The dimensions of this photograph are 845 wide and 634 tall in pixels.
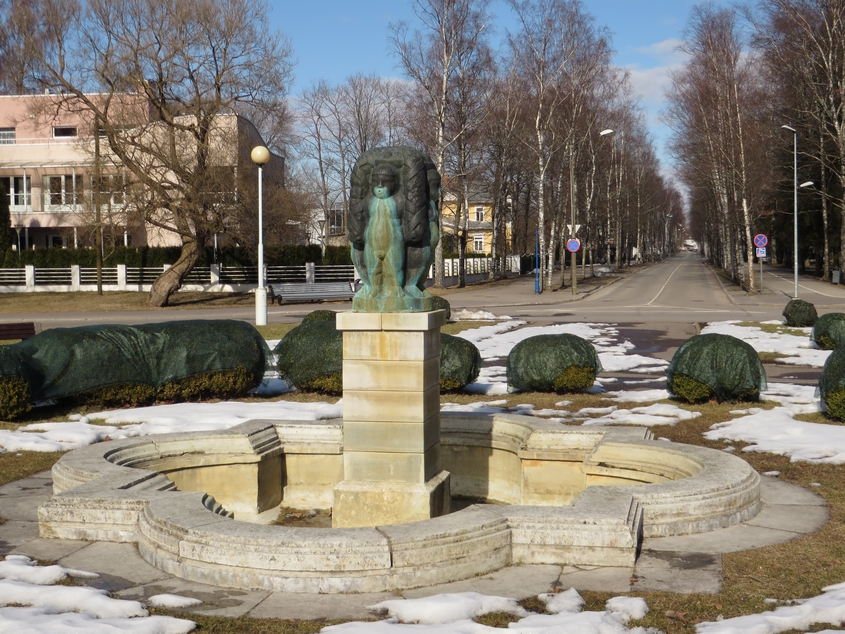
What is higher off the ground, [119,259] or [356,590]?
[119,259]

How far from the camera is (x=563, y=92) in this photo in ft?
153

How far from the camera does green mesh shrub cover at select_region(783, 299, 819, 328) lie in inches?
947

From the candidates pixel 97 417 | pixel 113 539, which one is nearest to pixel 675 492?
pixel 113 539

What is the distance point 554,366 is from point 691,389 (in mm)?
2131

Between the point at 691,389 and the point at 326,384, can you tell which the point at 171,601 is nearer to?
the point at 326,384

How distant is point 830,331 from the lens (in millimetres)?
18797

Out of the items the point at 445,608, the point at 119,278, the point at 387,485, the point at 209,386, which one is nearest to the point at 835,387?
the point at 387,485

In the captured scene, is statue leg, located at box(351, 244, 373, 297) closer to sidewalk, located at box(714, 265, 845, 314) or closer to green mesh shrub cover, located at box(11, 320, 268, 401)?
green mesh shrub cover, located at box(11, 320, 268, 401)

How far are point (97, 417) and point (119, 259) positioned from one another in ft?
116

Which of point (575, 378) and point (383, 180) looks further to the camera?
point (575, 378)

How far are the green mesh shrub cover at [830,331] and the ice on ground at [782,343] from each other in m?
0.20

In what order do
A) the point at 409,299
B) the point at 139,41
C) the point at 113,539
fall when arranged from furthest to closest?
the point at 139,41 < the point at 409,299 < the point at 113,539

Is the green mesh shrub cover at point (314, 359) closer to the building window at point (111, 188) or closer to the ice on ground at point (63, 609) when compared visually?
the ice on ground at point (63, 609)

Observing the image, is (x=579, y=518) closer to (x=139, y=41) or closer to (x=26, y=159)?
(x=139, y=41)
